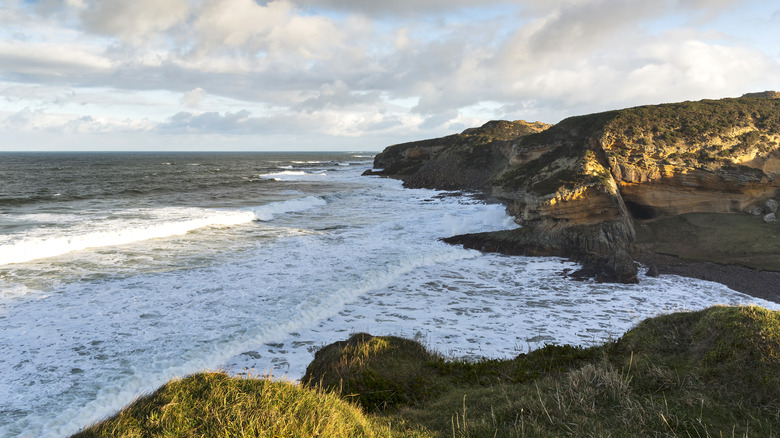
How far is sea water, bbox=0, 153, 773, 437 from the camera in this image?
339 inches

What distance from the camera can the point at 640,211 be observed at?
67.6 ft

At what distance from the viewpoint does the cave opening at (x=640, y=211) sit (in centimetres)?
2005

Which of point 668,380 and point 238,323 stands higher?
point 668,380

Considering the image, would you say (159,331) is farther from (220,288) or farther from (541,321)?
(541,321)

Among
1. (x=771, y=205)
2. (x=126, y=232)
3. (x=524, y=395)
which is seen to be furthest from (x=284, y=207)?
(x=524, y=395)

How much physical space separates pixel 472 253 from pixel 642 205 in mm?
8752

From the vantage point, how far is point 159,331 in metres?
10.5

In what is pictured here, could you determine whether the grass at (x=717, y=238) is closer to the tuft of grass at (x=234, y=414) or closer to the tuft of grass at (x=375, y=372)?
the tuft of grass at (x=375, y=372)

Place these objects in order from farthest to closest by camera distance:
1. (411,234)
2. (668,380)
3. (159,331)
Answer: (411,234) < (159,331) < (668,380)

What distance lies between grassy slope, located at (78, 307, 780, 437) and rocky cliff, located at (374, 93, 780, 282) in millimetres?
10352

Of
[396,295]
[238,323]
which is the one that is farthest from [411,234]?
[238,323]

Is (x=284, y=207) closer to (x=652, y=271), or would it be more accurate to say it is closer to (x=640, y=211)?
(x=640, y=211)

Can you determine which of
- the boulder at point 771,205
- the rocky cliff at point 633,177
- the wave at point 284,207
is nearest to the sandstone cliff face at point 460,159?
the wave at point 284,207

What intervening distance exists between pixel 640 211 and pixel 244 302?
18834 mm
